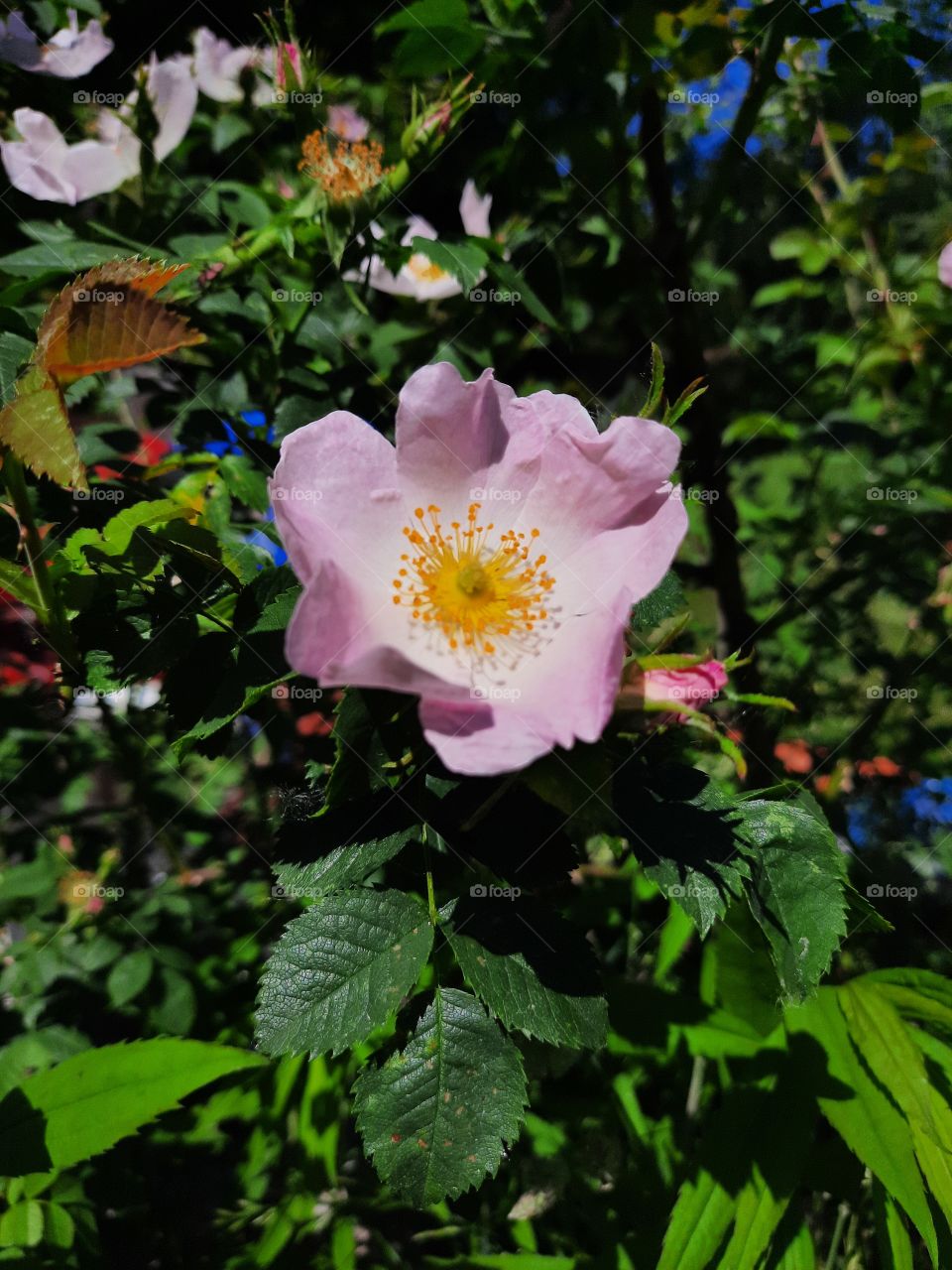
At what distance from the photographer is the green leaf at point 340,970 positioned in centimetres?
87

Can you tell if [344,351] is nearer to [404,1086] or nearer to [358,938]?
[358,938]

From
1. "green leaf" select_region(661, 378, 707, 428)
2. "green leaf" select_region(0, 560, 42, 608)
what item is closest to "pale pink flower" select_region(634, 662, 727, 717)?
"green leaf" select_region(661, 378, 707, 428)

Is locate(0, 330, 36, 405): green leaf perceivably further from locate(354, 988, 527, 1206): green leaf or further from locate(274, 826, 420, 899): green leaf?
locate(354, 988, 527, 1206): green leaf

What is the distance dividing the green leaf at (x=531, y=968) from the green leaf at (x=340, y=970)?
0.05 m

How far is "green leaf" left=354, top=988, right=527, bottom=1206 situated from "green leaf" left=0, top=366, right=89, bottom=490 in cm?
64

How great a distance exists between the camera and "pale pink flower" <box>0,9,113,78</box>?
1462mm

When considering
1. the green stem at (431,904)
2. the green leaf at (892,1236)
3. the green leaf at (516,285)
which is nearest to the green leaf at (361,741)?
the green stem at (431,904)

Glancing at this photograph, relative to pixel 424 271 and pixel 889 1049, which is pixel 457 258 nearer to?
pixel 424 271

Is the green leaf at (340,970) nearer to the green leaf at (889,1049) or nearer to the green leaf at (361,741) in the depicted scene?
the green leaf at (361,741)

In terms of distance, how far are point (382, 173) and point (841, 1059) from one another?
4.86 feet

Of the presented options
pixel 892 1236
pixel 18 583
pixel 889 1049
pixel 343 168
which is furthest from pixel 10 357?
pixel 892 1236

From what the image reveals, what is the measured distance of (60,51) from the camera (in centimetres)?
152

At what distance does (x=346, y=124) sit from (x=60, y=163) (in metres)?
0.58

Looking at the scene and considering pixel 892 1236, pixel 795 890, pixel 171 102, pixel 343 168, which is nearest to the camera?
pixel 795 890
